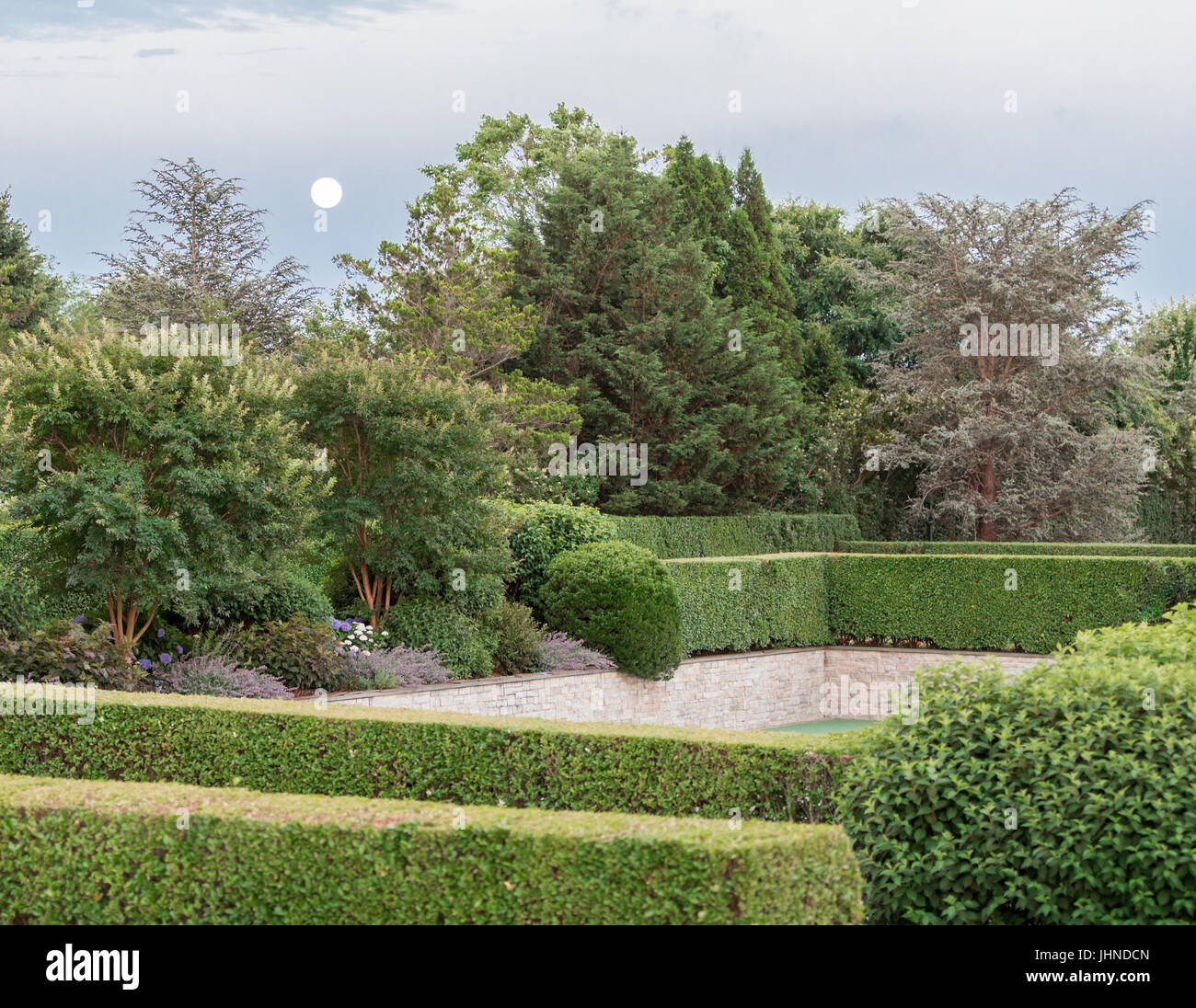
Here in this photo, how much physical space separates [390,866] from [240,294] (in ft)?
107

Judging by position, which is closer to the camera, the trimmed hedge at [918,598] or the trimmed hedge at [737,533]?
the trimmed hedge at [918,598]

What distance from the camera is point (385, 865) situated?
15.6 feet

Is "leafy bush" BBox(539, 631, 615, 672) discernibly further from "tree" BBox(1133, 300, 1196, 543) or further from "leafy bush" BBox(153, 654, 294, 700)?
"tree" BBox(1133, 300, 1196, 543)

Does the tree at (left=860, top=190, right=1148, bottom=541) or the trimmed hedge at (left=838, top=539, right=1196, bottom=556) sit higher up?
the tree at (left=860, top=190, right=1148, bottom=541)

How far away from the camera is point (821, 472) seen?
96.3 ft

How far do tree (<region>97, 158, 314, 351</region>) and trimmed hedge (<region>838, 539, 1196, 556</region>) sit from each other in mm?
18193

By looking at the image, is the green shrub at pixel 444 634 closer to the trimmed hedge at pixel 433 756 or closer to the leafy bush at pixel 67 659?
the leafy bush at pixel 67 659

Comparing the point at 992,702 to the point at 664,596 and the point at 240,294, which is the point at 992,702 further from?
the point at 240,294

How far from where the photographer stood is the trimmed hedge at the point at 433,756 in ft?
21.6

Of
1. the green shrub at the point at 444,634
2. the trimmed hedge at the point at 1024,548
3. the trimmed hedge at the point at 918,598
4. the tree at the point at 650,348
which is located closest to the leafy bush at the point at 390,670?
the green shrub at the point at 444,634

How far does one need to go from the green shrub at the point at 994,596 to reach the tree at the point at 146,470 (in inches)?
475

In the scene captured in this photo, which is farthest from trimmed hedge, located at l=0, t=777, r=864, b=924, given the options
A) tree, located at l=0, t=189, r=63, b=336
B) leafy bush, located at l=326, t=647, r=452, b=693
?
tree, located at l=0, t=189, r=63, b=336

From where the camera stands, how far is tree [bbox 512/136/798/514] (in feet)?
86.2

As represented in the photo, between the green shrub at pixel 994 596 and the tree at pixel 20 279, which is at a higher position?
the tree at pixel 20 279
